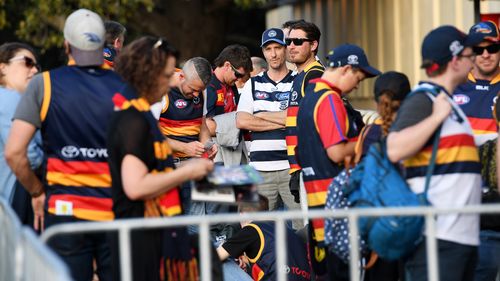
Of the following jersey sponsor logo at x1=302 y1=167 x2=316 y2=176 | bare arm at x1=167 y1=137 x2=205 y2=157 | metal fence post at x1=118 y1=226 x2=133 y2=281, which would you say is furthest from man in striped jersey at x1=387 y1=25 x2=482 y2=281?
bare arm at x1=167 y1=137 x2=205 y2=157

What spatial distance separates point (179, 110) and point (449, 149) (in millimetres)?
4117

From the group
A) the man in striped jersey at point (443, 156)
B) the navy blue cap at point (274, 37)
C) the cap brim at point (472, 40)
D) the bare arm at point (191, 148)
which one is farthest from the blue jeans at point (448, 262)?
the navy blue cap at point (274, 37)

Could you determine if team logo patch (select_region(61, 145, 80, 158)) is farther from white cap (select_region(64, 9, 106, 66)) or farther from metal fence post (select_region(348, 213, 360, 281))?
metal fence post (select_region(348, 213, 360, 281))

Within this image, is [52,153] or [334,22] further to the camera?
[334,22]

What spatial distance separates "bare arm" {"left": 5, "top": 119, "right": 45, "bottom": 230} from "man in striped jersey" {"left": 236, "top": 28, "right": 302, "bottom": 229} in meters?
3.60

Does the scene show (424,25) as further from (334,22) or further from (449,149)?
(449,149)

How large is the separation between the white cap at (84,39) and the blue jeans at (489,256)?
2752mm

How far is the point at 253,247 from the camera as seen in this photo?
8.88m

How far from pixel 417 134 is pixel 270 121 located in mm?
4269

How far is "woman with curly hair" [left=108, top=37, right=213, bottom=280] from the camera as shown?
236 inches

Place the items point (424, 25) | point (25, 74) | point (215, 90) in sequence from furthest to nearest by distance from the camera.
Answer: point (424, 25) → point (215, 90) → point (25, 74)

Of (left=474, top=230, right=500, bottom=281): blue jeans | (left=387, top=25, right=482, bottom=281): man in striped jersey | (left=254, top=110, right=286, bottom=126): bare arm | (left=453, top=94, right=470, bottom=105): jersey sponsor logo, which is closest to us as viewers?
(left=387, top=25, right=482, bottom=281): man in striped jersey

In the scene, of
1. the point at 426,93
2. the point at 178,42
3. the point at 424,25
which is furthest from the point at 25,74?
the point at 178,42

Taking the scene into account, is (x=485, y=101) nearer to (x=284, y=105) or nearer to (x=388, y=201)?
(x=284, y=105)
